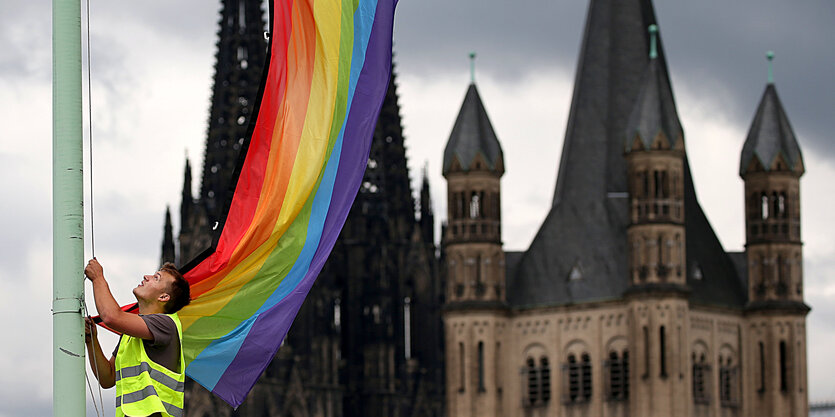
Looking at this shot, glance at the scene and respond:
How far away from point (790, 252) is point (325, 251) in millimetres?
83253

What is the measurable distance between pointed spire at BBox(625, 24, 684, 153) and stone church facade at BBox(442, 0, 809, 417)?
0.09 metres

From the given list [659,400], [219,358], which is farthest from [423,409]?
[219,358]

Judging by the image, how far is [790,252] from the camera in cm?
9325

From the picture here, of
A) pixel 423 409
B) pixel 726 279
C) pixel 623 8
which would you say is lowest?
pixel 423 409

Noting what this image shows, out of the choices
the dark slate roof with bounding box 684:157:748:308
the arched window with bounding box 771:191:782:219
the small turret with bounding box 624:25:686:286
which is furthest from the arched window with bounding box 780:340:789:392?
the small turret with bounding box 624:25:686:286

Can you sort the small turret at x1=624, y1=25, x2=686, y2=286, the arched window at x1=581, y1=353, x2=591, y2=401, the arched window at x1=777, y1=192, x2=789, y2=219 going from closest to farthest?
the small turret at x1=624, y1=25, x2=686, y2=286
the arched window at x1=581, y1=353, x2=591, y2=401
the arched window at x1=777, y1=192, x2=789, y2=219

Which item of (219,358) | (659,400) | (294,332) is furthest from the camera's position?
(294,332)

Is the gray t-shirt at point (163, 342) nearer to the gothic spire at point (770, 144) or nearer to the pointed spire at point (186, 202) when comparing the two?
the gothic spire at point (770, 144)

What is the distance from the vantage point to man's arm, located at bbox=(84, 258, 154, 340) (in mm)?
10109

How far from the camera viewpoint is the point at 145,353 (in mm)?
10500

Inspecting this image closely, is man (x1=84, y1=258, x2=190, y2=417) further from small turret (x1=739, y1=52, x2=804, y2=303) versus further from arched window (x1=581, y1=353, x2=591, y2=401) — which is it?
small turret (x1=739, y1=52, x2=804, y2=303)

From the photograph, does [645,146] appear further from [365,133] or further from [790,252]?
[365,133]

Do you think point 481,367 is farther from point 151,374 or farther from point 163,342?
point 163,342

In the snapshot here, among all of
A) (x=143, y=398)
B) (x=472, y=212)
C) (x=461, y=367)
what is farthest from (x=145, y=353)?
(x=472, y=212)
